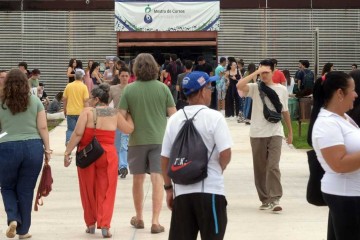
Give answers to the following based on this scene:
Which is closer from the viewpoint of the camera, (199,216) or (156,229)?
(199,216)

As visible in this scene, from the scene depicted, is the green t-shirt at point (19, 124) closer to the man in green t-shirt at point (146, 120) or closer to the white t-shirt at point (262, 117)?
the man in green t-shirt at point (146, 120)

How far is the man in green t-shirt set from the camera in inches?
393

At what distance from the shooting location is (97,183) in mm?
9891

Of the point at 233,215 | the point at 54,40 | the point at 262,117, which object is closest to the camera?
the point at 233,215

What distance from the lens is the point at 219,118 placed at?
6.53 meters

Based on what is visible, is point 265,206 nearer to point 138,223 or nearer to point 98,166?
point 138,223

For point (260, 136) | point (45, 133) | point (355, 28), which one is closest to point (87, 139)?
point (45, 133)

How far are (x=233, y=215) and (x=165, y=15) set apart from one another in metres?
17.6

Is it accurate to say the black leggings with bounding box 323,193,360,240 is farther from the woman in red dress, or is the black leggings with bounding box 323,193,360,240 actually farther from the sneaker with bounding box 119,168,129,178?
the sneaker with bounding box 119,168,129,178

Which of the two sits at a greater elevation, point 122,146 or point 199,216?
point 199,216

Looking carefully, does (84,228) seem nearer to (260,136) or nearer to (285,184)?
(260,136)

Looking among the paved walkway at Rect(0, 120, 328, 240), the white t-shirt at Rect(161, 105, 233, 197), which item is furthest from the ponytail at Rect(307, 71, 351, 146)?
the paved walkway at Rect(0, 120, 328, 240)

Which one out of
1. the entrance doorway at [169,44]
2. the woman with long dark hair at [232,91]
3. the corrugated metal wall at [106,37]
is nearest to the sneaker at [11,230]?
the woman with long dark hair at [232,91]

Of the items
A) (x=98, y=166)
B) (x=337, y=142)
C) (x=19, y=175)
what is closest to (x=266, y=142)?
(x=98, y=166)
